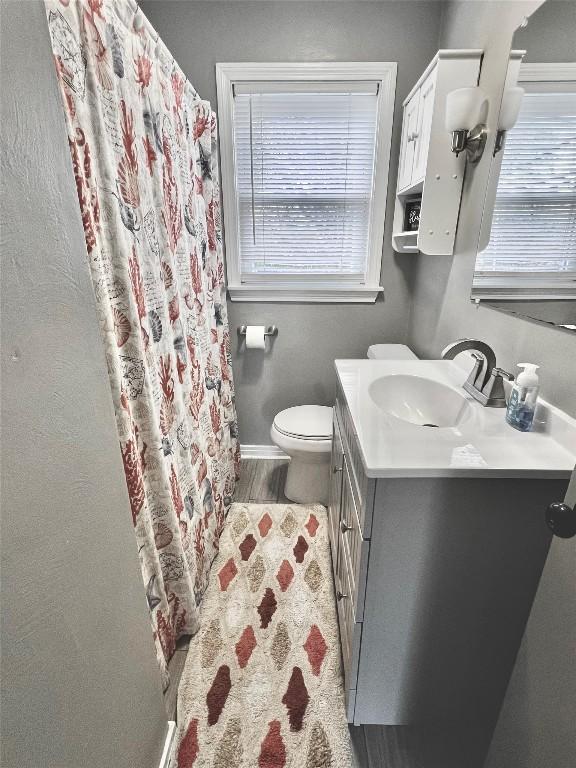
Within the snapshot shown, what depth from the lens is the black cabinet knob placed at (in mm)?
507

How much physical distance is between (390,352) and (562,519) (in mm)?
1536

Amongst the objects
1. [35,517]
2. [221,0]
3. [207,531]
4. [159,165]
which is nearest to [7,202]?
[35,517]

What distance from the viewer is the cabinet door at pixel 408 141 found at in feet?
5.36

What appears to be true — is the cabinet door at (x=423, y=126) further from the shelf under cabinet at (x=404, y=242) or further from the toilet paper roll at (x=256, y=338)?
the toilet paper roll at (x=256, y=338)

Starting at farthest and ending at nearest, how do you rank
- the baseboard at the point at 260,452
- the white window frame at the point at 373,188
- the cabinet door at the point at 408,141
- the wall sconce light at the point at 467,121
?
the baseboard at the point at 260,452 → the white window frame at the point at 373,188 → the cabinet door at the point at 408,141 → the wall sconce light at the point at 467,121

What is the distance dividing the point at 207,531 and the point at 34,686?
109cm

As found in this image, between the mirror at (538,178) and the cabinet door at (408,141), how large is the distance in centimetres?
53

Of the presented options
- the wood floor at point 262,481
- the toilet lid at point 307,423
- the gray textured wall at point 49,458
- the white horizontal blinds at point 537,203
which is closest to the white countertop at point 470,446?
the white horizontal blinds at point 537,203

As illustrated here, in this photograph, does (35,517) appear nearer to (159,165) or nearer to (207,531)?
(159,165)

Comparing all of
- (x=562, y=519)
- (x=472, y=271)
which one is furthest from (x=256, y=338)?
(x=562, y=519)

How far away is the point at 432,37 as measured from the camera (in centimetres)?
174

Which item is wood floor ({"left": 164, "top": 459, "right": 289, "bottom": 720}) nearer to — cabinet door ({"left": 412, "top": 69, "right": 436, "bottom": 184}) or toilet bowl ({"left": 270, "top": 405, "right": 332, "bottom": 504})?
toilet bowl ({"left": 270, "top": 405, "right": 332, "bottom": 504})

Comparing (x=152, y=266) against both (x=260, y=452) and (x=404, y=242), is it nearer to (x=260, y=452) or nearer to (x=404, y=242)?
(x=404, y=242)

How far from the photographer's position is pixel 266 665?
48.9 inches
